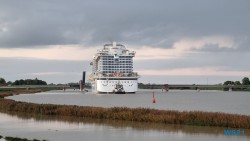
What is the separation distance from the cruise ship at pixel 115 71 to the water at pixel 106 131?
8134 centimetres

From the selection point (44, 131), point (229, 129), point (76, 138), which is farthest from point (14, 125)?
point (229, 129)

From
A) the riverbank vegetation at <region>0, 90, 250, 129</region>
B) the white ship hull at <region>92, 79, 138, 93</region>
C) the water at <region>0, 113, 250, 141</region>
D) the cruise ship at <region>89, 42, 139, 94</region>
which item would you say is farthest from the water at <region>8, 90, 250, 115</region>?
the water at <region>0, 113, 250, 141</region>

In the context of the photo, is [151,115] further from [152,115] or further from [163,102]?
[163,102]

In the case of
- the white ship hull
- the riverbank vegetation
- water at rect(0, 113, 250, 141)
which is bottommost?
water at rect(0, 113, 250, 141)

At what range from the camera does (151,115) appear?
42.8 meters

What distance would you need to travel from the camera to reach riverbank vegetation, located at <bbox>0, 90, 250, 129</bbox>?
37.0m

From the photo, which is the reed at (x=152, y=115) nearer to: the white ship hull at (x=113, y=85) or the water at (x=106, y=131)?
the water at (x=106, y=131)

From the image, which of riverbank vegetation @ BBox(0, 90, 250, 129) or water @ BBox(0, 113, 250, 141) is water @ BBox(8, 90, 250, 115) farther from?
water @ BBox(0, 113, 250, 141)

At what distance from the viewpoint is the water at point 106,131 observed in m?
33.7

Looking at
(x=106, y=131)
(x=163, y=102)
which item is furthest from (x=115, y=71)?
(x=106, y=131)

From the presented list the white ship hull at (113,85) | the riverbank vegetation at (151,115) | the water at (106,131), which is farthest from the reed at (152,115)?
the white ship hull at (113,85)

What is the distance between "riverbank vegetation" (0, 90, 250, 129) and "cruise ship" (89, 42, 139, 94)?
68031 millimetres

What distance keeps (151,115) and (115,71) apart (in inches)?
3581

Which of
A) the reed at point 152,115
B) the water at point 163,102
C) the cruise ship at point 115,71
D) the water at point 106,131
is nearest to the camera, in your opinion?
the water at point 106,131
